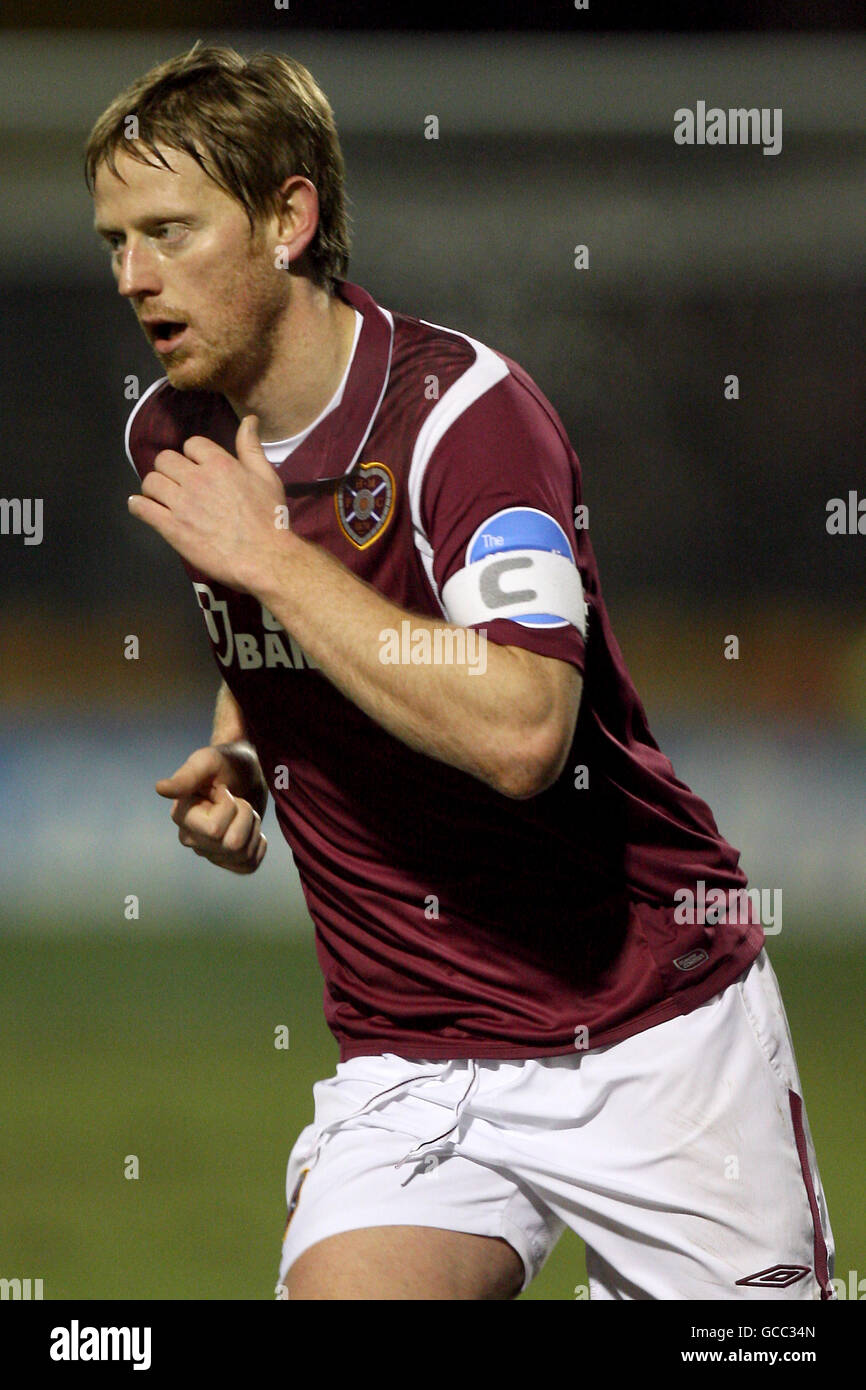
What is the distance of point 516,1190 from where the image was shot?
1622mm

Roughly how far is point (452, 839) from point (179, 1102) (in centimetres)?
271

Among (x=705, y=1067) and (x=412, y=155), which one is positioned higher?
(x=412, y=155)

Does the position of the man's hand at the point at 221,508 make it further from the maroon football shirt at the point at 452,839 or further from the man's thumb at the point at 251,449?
the maroon football shirt at the point at 452,839

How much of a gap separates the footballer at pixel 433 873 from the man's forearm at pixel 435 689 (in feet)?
0.40

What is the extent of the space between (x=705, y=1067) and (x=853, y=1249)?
64.9 inches

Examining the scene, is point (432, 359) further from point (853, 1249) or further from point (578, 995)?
point (853, 1249)

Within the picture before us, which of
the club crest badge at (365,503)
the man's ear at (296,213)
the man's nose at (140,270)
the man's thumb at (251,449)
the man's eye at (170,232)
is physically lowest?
the club crest badge at (365,503)

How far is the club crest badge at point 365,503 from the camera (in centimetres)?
160

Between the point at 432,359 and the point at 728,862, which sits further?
the point at 728,862

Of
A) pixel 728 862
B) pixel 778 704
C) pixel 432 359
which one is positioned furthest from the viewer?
pixel 778 704

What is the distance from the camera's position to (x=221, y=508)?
4.93 ft

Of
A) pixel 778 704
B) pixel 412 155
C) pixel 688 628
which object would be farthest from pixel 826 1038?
pixel 412 155

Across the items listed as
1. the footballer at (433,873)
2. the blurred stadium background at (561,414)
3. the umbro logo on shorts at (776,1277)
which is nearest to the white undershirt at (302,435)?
the footballer at (433,873)

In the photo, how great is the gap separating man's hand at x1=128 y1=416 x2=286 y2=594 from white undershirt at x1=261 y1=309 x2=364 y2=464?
135 millimetres
